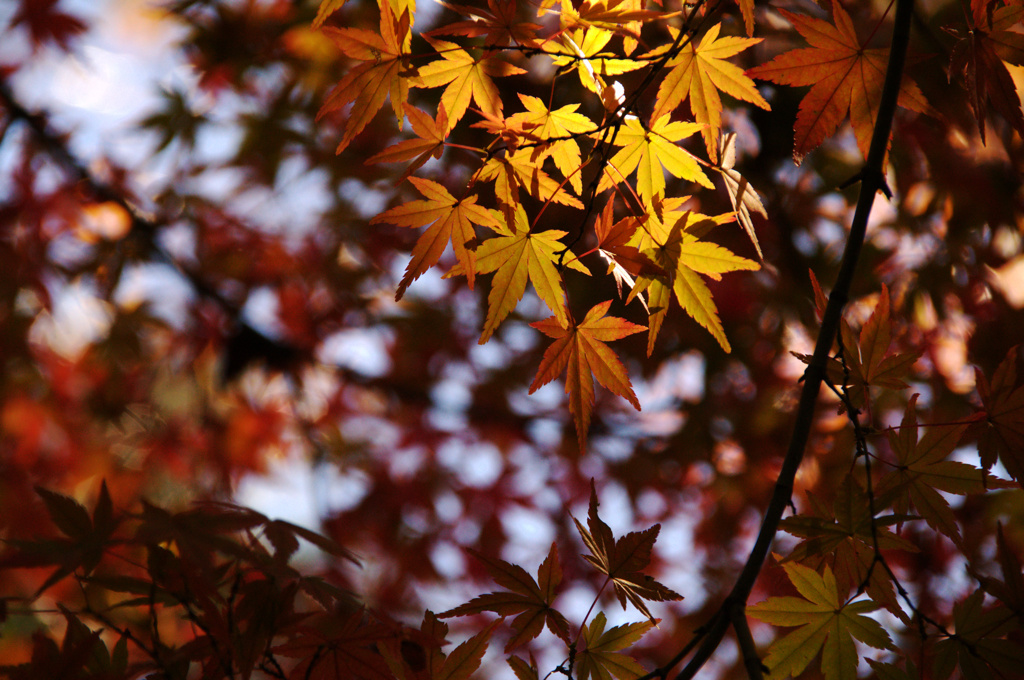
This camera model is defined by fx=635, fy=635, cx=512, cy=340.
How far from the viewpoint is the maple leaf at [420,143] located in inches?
33.5

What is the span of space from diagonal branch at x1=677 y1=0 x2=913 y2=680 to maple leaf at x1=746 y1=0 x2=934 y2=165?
0.40ft

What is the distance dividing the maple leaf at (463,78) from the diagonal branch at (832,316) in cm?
46

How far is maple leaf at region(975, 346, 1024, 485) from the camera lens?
0.81 meters

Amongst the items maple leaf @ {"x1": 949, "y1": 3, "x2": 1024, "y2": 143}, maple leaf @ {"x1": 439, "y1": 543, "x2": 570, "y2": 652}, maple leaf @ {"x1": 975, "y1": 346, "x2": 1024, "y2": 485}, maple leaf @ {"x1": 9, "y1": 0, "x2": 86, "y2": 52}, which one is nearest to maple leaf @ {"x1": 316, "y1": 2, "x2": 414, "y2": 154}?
maple leaf @ {"x1": 439, "y1": 543, "x2": 570, "y2": 652}

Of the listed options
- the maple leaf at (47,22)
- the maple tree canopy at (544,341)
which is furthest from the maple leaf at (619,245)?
the maple leaf at (47,22)

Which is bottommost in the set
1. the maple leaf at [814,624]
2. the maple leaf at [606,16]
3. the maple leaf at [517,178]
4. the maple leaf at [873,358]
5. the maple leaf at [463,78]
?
the maple leaf at [814,624]

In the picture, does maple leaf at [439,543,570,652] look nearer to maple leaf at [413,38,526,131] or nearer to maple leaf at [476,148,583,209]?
maple leaf at [476,148,583,209]

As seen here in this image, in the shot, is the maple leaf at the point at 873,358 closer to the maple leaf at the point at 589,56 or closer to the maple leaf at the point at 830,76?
the maple leaf at the point at 830,76

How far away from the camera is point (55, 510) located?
93 centimetres

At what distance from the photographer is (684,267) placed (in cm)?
90

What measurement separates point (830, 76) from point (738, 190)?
0.20 meters

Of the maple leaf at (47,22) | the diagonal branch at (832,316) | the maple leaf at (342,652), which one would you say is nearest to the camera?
the diagonal branch at (832,316)

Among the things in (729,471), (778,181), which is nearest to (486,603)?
(778,181)

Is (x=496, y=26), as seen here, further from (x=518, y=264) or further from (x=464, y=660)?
(x=464, y=660)
